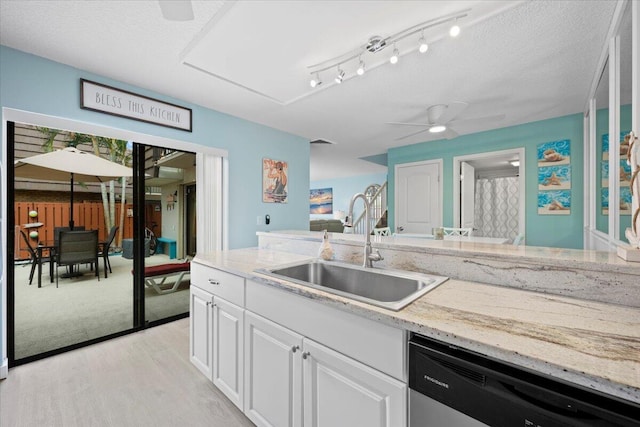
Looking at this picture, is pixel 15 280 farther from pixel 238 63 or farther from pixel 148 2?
pixel 238 63

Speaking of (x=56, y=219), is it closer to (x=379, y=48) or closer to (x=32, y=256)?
(x=32, y=256)

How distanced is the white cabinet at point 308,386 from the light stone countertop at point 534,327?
229mm

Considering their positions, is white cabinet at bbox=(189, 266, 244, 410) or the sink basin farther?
white cabinet at bbox=(189, 266, 244, 410)

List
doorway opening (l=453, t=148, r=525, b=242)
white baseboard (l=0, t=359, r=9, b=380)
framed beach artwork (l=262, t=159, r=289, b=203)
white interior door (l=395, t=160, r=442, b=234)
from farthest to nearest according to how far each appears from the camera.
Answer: white interior door (l=395, t=160, r=442, b=234)
doorway opening (l=453, t=148, r=525, b=242)
framed beach artwork (l=262, t=159, r=289, b=203)
white baseboard (l=0, t=359, r=9, b=380)

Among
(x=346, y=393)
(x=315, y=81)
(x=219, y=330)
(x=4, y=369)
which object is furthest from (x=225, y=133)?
(x=346, y=393)

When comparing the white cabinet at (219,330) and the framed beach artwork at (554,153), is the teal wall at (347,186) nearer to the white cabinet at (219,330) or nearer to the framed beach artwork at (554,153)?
the framed beach artwork at (554,153)

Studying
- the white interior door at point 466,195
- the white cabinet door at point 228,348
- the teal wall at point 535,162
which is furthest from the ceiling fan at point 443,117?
the white cabinet door at point 228,348

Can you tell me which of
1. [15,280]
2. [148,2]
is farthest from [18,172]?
[148,2]

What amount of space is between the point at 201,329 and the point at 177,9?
6.19 feet

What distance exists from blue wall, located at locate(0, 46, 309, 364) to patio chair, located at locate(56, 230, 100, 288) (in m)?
0.73

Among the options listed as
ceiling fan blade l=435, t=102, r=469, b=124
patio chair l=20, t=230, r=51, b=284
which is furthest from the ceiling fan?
patio chair l=20, t=230, r=51, b=284

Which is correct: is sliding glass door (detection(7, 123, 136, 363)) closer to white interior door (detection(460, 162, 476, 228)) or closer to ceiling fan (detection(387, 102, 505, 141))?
ceiling fan (detection(387, 102, 505, 141))

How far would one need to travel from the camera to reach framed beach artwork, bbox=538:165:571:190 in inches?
131

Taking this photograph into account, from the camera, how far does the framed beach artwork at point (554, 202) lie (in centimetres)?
333
